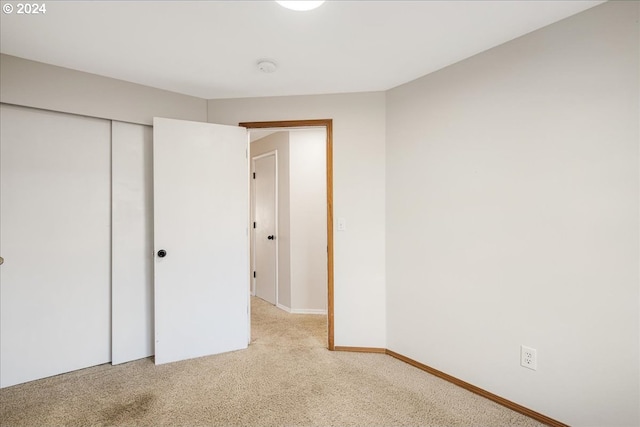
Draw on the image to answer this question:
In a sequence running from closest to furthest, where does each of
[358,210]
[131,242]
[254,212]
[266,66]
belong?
[266,66] → [131,242] → [358,210] → [254,212]

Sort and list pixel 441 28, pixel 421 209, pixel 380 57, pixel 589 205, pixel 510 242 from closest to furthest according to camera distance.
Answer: pixel 589 205 < pixel 441 28 < pixel 510 242 < pixel 380 57 < pixel 421 209

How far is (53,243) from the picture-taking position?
2.29m

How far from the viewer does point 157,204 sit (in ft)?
8.21

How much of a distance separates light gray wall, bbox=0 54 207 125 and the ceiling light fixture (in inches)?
64.8

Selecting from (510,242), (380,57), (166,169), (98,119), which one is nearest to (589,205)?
(510,242)

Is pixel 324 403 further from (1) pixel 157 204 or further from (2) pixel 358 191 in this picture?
(1) pixel 157 204

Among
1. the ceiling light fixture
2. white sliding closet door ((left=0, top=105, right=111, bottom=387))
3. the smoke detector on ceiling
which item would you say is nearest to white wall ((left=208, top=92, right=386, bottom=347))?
the smoke detector on ceiling

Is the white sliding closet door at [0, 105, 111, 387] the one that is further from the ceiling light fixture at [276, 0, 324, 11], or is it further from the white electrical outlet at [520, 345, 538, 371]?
the white electrical outlet at [520, 345, 538, 371]

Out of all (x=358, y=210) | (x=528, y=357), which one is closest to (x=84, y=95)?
(x=358, y=210)

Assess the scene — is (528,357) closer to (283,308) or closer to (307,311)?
(307,311)

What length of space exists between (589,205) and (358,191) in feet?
5.17

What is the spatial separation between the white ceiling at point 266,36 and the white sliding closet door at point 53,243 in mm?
555

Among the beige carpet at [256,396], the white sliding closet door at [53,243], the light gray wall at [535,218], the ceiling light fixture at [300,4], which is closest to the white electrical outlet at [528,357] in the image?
the light gray wall at [535,218]

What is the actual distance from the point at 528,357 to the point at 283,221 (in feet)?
9.64
